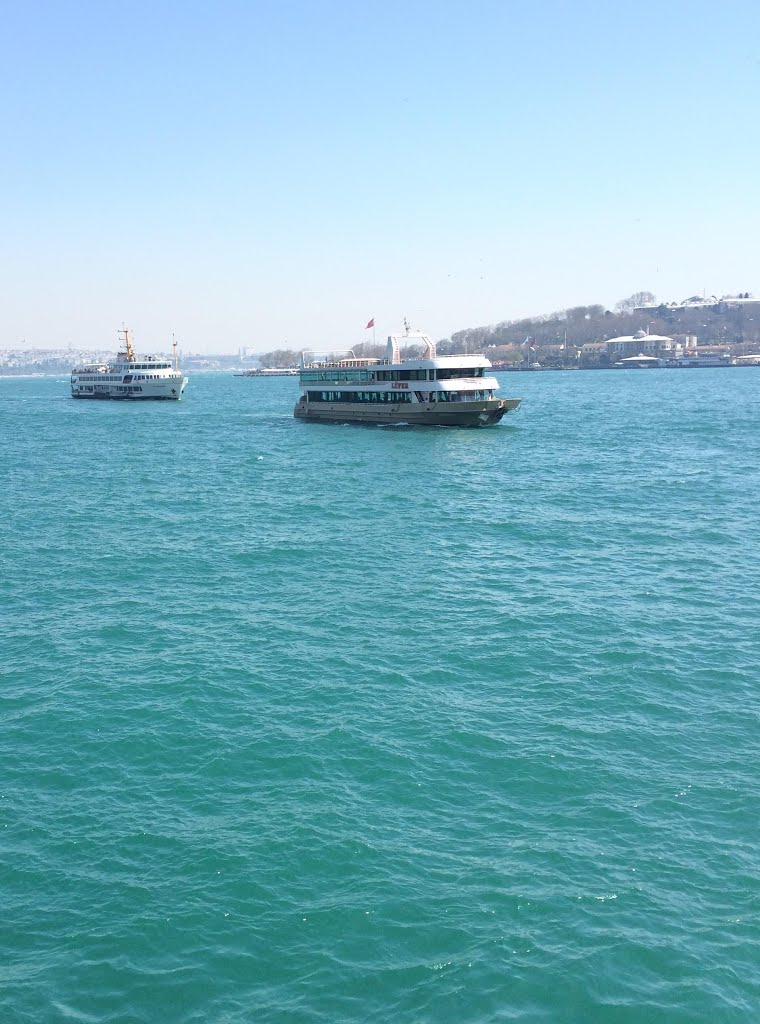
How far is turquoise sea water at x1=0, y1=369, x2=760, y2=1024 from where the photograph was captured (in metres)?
12.5

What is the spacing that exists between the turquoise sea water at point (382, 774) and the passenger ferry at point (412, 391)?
40121 mm

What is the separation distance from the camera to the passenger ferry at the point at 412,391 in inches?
3127

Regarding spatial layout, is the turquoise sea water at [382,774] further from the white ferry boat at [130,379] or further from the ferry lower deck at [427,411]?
the white ferry boat at [130,379]

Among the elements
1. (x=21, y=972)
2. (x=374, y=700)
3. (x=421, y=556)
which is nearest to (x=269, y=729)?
(x=374, y=700)

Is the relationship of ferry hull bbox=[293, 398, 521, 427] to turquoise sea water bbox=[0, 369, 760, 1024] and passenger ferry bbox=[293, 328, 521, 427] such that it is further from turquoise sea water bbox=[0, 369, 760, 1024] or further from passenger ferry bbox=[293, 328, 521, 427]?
turquoise sea water bbox=[0, 369, 760, 1024]

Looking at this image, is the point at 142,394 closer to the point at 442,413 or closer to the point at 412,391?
the point at 412,391

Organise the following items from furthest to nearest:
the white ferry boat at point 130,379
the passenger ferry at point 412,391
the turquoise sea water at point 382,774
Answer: the white ferry boat at point 130,379 → the passenger ferry at point 412,391 → the turquoise sea water at point 382,774

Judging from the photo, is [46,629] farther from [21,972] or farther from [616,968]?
[616,968]

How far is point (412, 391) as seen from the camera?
272 feet

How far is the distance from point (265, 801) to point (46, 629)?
43.3 feet

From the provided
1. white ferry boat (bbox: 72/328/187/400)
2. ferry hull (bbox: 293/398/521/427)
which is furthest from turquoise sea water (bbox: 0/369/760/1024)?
white ferry boat (bbox: 72/328/187/400)

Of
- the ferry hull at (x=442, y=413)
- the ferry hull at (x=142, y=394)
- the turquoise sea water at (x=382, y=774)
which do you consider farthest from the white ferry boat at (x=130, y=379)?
the turquoise sea water at (x=382, y=774)

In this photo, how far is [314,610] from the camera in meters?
28.5

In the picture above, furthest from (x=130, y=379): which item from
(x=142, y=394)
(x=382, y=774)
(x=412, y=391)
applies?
(x=382, y=774)
